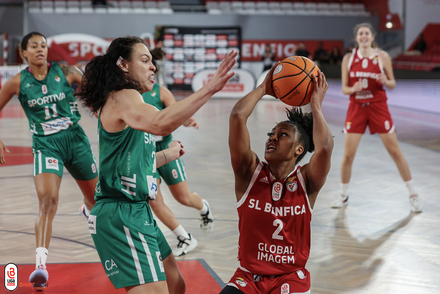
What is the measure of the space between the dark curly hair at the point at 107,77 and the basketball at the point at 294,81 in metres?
0.74

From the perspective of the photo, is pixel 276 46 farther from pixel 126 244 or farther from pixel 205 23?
pixel 126 244

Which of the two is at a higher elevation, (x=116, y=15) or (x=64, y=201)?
(x=116, y=15)

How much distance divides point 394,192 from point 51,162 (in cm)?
434

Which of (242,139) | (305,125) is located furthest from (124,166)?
(305,125)

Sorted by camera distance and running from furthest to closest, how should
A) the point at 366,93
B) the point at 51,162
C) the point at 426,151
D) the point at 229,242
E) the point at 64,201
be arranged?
1. the point at 426,151
2. the point at 64,201
3. the point at 366,93
4. the point at 229,242
5. the point at 51,162

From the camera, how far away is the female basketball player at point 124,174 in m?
2.39

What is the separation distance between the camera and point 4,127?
1157 cm

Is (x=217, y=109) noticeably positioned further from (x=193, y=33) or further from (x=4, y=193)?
(x=4, y=193)

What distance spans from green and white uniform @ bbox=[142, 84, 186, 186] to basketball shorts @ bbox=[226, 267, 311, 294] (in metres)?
2.04

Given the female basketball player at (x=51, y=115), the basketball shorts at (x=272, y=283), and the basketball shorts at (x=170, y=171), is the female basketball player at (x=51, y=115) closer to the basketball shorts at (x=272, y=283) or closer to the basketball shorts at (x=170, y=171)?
the basketball shorts at (x=170, y=171)

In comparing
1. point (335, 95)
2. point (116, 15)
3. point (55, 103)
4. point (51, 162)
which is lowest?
point (335, 95)

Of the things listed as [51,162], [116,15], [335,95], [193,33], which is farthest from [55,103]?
[116,15]

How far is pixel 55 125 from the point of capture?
4.10 metres

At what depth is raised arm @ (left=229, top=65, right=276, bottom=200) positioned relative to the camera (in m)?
2.53
